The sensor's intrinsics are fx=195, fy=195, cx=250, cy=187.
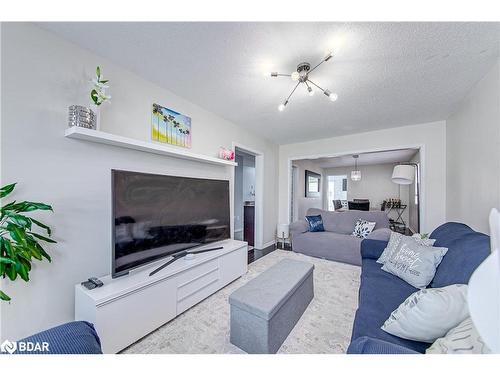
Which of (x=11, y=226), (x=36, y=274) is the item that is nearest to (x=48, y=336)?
(x=11, y=226)

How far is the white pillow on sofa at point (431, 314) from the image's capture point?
0.87 metres

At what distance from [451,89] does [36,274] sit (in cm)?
421

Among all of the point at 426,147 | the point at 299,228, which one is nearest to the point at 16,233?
the point at 299,228

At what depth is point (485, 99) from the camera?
1.93m

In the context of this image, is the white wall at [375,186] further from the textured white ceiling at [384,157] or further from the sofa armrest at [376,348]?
the sofa armrest at [376,348]

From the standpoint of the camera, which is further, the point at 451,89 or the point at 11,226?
the point at 451,89

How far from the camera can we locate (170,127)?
2.34 m

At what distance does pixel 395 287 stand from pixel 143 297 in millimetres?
2011

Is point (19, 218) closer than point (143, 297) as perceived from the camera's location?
Yes

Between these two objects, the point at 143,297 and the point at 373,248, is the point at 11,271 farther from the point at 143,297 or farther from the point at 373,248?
the point at 373,248

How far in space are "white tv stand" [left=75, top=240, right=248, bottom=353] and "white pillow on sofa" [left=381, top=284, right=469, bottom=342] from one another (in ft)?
5.46

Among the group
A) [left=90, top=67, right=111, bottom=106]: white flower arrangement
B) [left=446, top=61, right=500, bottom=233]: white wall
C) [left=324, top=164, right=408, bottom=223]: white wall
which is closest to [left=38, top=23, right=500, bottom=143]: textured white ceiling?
[left=446, top=61, right=500, bottom=233]: white wall

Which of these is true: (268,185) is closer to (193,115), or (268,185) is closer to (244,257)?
Answer: (244,257)
